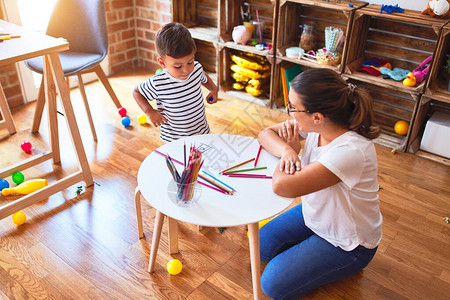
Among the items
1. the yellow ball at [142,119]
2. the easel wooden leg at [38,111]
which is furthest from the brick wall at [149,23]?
the easel wooden leg at [38,111]

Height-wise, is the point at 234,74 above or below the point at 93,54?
below

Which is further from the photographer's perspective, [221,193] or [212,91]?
[212,91]

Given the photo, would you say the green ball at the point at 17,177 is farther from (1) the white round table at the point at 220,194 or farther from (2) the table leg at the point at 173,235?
(2) the table leg at the point at 173,235

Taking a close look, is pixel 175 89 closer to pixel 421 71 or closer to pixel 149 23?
pixel 421 71

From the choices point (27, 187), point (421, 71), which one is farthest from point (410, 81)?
point (27, 187)

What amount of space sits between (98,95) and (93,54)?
2.26 feet

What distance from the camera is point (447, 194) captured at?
216 centimetres

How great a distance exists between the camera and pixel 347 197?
4.40ft

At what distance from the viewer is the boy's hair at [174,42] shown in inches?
63.4

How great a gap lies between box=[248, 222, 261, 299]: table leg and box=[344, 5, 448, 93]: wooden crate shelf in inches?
58.1

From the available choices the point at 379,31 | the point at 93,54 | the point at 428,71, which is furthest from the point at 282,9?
the point at 93,54

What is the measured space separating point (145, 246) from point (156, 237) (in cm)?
27

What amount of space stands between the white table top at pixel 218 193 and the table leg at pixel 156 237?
0.47 ft

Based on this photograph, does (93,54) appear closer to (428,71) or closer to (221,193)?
(221,193)
